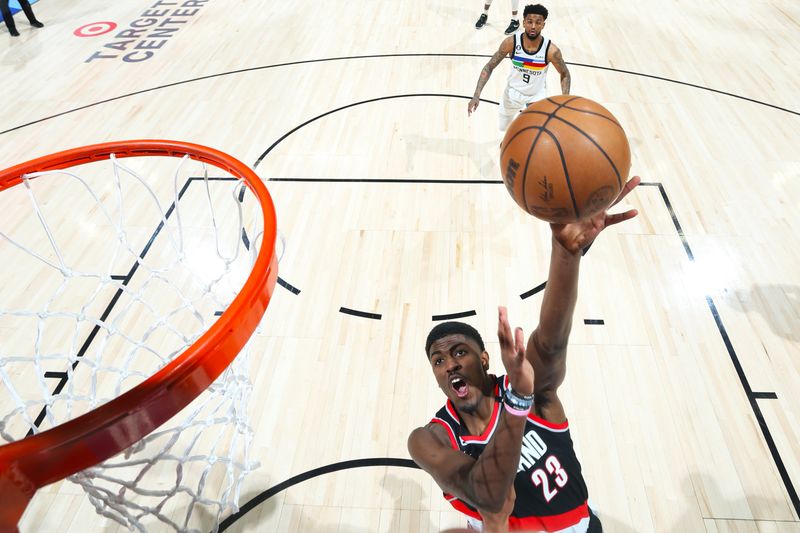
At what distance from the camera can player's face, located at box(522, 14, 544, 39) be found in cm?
400

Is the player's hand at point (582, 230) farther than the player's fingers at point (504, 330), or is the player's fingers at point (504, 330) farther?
the player's hand at point (582, 230)

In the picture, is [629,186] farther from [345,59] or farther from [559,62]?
[345,59]

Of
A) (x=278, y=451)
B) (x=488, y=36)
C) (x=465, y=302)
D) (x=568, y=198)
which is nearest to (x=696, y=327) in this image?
(x=465, y=302)

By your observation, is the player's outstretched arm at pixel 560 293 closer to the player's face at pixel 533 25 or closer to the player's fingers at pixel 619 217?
the player's fingers at pixel 619 217

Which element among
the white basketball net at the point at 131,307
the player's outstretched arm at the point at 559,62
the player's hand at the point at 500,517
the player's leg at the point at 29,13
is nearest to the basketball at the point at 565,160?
the player's hand at the point at 500,517

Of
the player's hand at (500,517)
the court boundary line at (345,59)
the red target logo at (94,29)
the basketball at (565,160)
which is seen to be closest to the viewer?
the player's hand at (500,517)

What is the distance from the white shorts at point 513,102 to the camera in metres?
4.37

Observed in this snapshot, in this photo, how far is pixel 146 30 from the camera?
Result: 7363mm

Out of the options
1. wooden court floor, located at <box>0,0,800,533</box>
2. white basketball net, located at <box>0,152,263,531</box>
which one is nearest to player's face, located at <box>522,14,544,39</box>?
wooden court floor, located at <box>0,0,800,533</box>

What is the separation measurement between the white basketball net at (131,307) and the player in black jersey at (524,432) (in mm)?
962

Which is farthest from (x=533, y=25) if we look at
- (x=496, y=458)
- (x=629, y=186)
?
(x=496, y=458)

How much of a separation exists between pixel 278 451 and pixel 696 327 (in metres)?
2.46

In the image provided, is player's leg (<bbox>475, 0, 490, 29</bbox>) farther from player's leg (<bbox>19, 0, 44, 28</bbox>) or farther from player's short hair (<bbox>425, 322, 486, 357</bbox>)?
player's short hair (<bbox>425, 322, 486, 357</bbox>)

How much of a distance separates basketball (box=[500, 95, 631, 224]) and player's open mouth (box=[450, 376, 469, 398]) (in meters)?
0.62
